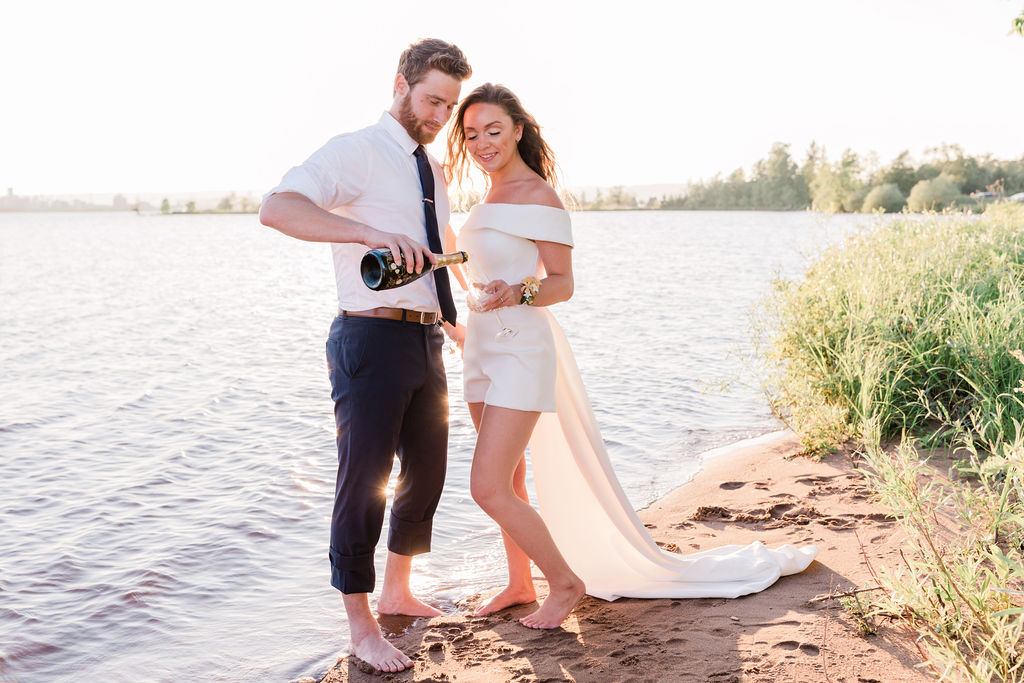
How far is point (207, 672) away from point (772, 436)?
17.8ft

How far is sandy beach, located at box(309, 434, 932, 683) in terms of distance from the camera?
9.90ft

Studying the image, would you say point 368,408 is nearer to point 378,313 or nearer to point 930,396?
point 378,313

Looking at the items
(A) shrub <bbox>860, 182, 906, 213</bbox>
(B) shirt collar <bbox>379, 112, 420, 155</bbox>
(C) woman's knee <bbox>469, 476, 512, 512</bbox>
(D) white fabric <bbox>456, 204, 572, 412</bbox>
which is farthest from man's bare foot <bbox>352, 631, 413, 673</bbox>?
(A) shrub <bbox>860, 182, 906, 213</bbox>

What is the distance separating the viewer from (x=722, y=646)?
10.6 feet

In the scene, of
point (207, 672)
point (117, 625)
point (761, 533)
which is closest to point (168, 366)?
point (117, 625)

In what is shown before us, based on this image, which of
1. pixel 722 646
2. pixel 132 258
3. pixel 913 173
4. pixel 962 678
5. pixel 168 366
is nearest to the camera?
pixel 962 678

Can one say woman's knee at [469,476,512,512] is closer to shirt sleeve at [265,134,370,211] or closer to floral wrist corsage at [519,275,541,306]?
floral wrist corsage at [519,275,541,306]

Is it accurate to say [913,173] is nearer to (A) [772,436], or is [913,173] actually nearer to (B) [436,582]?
(A) [772,436]

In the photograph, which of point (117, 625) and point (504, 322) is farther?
point (117, 625)

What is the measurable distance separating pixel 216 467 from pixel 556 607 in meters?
4.43

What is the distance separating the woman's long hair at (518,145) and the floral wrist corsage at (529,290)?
2.12 feet

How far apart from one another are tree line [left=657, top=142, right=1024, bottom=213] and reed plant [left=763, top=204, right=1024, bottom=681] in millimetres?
2075

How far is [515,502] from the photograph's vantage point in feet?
11.9

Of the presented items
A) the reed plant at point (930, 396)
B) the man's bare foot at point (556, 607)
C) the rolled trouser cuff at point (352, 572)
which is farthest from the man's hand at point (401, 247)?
the reed plant at point (930, 396)
